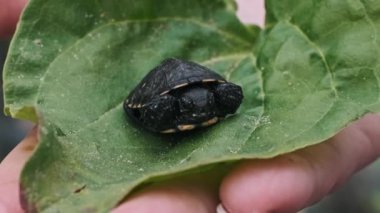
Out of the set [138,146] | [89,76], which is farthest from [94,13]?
[138,146]

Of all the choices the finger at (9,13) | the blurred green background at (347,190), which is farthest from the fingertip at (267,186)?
the blurred green background at (347,190)

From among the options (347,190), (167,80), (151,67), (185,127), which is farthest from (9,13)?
(347,190)

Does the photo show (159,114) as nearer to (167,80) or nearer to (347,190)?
(167,80)

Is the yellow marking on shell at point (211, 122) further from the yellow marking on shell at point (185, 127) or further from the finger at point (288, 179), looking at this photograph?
the finger at point (288, 179)

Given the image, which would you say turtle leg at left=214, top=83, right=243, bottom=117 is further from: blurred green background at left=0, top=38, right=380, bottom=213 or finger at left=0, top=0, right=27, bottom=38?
blurred green background at left=0, top=38, right=380, bottom=213

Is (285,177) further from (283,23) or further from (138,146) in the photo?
(283,23)
